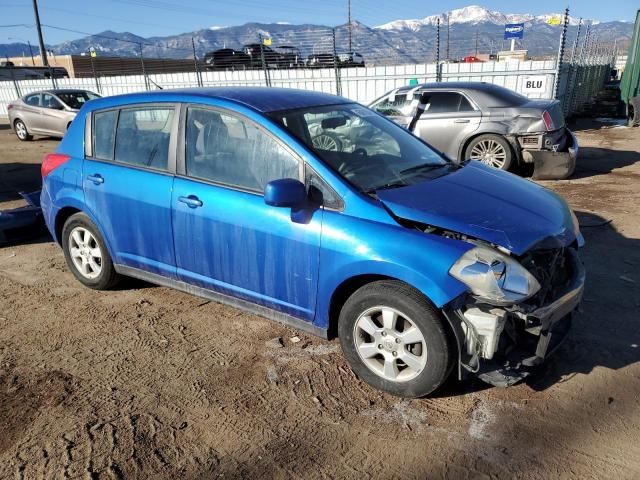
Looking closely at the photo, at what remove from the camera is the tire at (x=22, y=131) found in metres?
15.3

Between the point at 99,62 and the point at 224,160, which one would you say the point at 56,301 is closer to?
the point at 224,160

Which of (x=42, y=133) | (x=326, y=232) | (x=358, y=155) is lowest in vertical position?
(x=42, y=133)

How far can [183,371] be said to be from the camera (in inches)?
131

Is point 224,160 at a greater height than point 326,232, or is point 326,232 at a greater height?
point 224,160

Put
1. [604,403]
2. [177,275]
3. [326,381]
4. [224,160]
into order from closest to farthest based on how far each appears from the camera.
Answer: [604,403]
[326,381]
[224,160]
[177,275]

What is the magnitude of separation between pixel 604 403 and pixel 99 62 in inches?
1540

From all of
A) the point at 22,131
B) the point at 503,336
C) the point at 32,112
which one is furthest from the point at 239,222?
the point at 22,131

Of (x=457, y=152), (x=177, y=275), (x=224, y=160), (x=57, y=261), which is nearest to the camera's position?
(x=224, y=160)

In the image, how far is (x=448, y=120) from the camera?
339 inches

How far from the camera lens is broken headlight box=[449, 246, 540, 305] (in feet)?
8.57

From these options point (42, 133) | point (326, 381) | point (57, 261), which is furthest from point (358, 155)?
point (42, 133)

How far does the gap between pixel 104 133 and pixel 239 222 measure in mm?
1726

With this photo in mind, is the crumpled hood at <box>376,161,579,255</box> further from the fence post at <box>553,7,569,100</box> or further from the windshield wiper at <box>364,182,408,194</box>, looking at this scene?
the fence post at <box>553,7,569,100</box>

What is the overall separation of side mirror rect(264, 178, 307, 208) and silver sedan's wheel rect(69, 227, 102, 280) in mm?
2136
